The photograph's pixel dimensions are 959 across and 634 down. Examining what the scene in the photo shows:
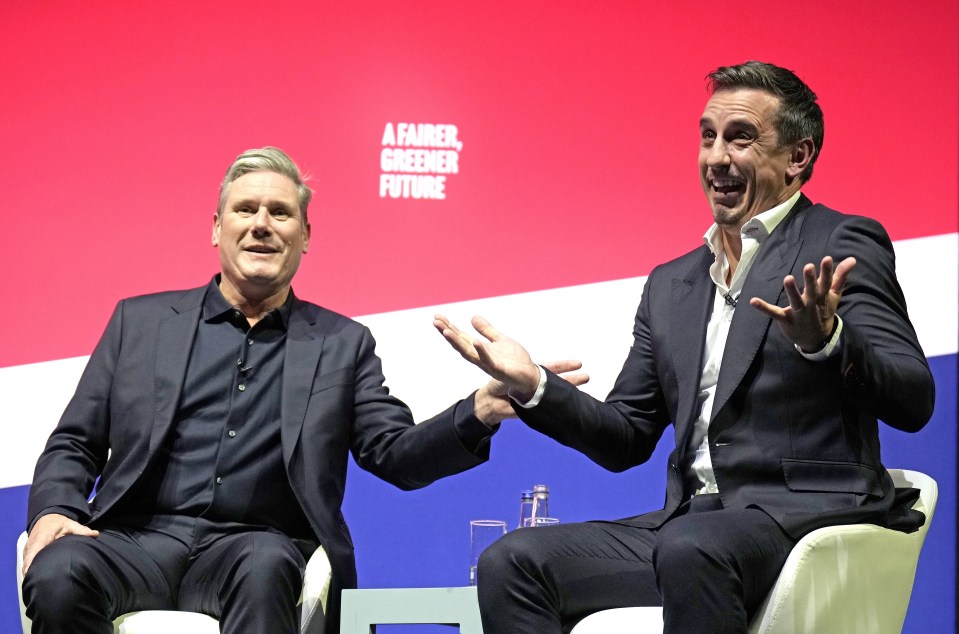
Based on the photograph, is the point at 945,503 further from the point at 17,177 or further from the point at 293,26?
the point at 17,177

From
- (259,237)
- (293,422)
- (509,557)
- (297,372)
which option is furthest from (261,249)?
(509,557)

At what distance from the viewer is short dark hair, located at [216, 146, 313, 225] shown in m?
3.38

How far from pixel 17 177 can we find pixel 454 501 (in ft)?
6.35

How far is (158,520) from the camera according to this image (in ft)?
9.80

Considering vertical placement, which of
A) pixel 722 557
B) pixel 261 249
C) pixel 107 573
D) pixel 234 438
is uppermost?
pixel 261 249

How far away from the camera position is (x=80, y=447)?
3.11 metres

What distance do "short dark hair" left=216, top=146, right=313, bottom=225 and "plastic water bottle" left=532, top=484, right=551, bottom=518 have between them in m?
1.29

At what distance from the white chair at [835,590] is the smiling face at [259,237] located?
1399 mm

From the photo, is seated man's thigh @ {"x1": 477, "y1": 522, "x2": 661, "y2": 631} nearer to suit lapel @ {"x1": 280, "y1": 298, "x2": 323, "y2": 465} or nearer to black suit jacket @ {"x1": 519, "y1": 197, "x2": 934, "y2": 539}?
black suit jacket @ {"x1": 519, "y1": 197, "x2": 934, "y2": 539}

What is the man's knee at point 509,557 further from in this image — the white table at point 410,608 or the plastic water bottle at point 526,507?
the plastic water bottle at point 526,507

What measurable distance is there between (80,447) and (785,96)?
6.62 ft

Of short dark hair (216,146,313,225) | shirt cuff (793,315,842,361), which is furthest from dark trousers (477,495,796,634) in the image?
short dark hair (216,146,313,225)

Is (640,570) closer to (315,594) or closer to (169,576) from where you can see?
(315,594)

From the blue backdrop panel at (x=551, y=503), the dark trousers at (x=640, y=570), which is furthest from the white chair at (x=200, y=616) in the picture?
the blue backdrop panel at (x=551, y=503)
